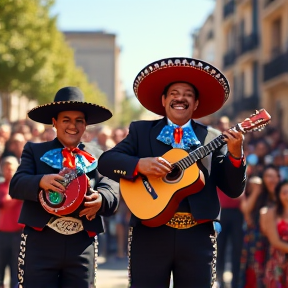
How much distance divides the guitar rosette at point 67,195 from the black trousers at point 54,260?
0.22 metres

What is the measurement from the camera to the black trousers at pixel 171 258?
5.04 metres

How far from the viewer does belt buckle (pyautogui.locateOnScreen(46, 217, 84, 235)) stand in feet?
17.6

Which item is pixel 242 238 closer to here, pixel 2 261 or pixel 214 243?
pixel 2 261

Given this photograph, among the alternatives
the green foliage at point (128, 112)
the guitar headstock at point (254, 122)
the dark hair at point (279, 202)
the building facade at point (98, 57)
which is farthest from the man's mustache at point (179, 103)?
the building facade at point (98, 57)

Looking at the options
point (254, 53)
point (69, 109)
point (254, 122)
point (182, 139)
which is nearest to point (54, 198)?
point (69, 109)

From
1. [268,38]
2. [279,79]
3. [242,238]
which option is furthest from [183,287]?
[268,38]

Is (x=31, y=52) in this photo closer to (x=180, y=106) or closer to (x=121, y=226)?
(x=121, y=226)

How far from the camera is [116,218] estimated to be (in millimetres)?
13477

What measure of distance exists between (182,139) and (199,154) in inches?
10.1

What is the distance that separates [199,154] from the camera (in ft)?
16.6

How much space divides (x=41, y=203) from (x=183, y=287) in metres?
1.12

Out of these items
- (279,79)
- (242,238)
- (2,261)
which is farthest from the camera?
(279,79)

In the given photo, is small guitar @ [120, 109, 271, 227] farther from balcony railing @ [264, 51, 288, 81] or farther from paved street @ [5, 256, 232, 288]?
balcony railing @ [264, 51, 288, 81]

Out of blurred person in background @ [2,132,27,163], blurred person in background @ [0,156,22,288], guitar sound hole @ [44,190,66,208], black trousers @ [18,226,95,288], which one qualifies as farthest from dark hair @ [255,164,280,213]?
guitar sound hole @ [44,190,66,208]
